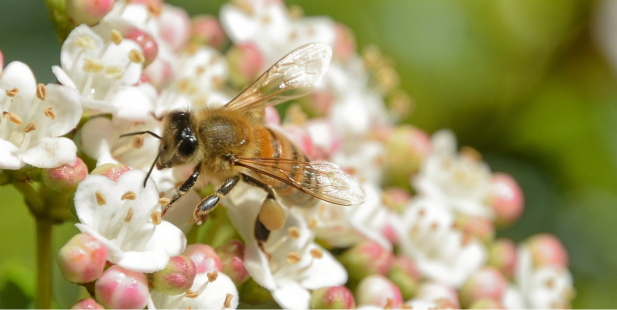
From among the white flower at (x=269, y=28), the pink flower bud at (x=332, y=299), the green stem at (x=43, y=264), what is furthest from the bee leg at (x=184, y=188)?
the white flower at (x=269, y=28)

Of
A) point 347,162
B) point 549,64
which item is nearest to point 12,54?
point 347,162

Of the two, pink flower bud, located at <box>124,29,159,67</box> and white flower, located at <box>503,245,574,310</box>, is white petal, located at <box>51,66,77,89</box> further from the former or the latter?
white flower, located at <box>503,245,574,310</box>

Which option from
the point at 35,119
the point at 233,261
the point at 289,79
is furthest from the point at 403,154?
the point at 35,119

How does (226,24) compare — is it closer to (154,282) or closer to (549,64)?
(154,282)

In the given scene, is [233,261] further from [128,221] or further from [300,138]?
[300,138]

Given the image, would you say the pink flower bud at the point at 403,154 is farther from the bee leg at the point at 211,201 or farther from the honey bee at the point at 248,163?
the bee leg at the point at 211,201

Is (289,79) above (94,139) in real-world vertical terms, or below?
above

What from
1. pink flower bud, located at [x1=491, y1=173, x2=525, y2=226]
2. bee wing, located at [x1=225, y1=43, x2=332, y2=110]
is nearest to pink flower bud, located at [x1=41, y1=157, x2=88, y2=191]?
bee wing, located at [x1=225, y1=43, x2=332, y2=110]
